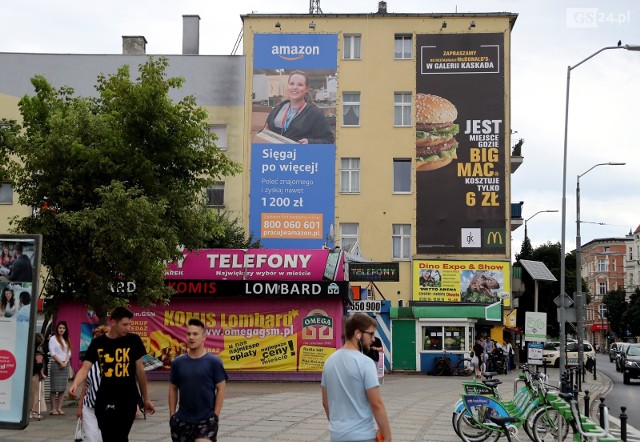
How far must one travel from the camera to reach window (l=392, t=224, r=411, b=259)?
44031mm

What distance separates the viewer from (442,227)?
143 feet

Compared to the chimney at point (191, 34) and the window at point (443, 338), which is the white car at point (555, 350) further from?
the chimney at point (191, 34)

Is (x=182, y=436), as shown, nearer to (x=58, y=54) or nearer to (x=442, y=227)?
(x=442, y=227)

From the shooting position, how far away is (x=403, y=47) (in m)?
45.5

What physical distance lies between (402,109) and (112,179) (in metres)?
28.6

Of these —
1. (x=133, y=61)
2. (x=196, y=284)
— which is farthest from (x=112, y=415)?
(x=133, y=61)

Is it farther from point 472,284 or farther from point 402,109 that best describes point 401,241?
point 402,109

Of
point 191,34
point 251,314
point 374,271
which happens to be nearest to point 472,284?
point 374,271

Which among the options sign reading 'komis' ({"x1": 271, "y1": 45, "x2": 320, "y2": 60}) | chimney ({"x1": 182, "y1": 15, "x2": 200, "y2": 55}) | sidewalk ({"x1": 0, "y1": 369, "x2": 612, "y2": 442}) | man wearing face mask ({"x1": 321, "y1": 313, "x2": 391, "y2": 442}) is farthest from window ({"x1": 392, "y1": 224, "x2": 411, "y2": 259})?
man wearing face mask ({"x1": 321, "y1": 313, "x2": 391, "y2": 442})

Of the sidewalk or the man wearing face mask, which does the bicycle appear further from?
the man wearing face mask

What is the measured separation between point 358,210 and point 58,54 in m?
16.5

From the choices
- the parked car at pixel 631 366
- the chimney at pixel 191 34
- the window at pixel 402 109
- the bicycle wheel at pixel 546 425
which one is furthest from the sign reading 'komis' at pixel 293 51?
the bicycle wheel at pixel 546 425

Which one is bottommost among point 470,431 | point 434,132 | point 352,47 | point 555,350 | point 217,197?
point 555,350

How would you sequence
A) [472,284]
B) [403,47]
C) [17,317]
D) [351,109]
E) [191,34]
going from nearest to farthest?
[17,317] → [472,284] → [351,109] → [403,47] → [191,34]
